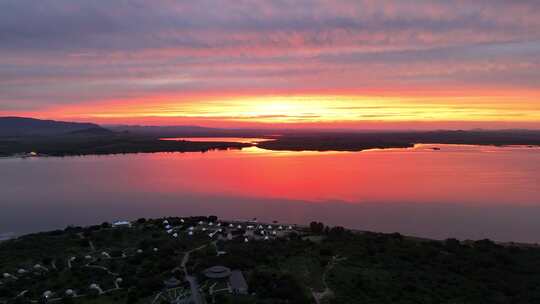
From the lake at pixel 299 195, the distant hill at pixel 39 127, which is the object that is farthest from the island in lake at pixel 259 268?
the distant hill at pixel 39 127

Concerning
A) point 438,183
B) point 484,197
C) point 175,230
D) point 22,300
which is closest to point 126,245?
point 175,230

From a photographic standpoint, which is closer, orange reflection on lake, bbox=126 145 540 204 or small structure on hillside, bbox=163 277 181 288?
small structure on hillside, bbox=163 277 181 288

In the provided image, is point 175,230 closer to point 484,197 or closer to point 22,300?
point 22,300

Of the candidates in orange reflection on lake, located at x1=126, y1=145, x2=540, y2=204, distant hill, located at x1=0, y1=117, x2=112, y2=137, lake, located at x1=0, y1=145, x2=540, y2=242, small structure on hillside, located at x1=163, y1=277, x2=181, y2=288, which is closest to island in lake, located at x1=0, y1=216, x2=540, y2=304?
small structure on hillside, located at x1=163, y1=277, x2=181, y2=288

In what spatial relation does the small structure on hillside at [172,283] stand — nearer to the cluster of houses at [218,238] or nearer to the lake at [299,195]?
the cluster of houses at [218,238]

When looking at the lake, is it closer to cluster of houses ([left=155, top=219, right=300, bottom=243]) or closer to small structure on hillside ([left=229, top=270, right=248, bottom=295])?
cluster of houses ([left=155, top=219, right=300, bottom=243])
